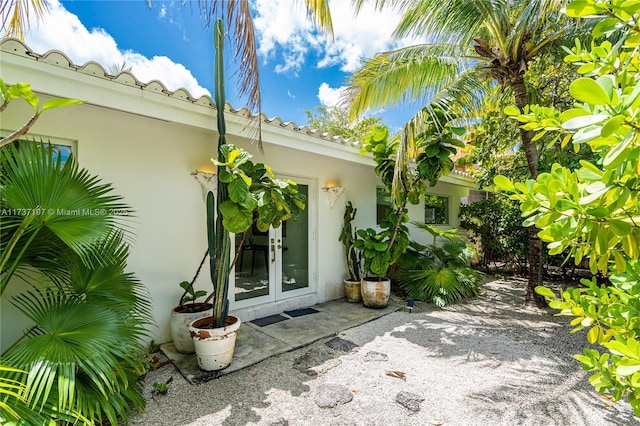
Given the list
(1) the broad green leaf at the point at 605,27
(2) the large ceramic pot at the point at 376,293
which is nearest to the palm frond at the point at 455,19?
(2) the large ceramic pot at the point at 376,293

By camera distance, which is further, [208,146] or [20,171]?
[208,146]

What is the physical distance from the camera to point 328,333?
5023 millimetres

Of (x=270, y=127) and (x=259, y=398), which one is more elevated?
(x=270, y=127)

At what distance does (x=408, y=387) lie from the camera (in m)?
3.54

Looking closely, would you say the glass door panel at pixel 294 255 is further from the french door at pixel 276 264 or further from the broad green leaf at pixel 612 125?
the broad green leaf at pixel 612 125

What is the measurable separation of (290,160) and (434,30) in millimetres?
3980

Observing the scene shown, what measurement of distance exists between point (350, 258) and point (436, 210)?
567 cm

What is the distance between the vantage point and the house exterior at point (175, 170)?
11.0 feet

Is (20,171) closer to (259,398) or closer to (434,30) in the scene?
(259,398)

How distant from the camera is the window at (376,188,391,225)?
338 inches

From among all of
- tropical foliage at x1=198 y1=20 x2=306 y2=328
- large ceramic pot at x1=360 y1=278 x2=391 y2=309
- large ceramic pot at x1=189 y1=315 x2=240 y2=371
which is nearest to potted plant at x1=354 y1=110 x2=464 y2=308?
large ceramic pot at x1=360 y1=278 x2=391 y2=309

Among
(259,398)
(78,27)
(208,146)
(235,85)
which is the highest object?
(78,27)

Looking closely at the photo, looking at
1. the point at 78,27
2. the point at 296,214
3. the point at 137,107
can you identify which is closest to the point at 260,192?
the point at 296,214

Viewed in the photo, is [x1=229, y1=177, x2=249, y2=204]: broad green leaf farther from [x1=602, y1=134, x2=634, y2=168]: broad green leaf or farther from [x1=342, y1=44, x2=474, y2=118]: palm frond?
[x1=342, y1=44, x2=474, y2=118]: palm frond
